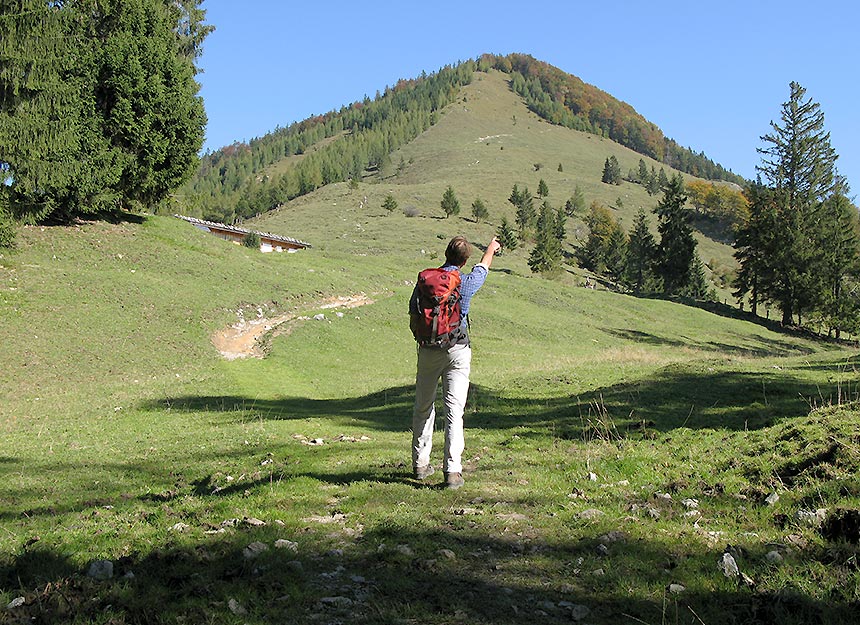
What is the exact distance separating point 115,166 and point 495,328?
2371 centimetres

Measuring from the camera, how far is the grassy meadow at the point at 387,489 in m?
4.24

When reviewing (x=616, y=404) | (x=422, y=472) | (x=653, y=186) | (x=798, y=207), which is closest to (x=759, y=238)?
(x=798, y=207)

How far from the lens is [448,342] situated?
6574 millimetres

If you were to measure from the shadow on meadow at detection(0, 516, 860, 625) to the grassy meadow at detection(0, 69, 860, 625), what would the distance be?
0.02m

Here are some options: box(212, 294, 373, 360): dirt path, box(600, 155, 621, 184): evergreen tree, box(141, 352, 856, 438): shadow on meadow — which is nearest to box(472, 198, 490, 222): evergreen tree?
box(212, 294, 373, 360): dirt path

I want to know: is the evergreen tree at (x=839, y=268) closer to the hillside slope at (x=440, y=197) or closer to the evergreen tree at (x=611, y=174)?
the hillside slope at (x=440, y=197)

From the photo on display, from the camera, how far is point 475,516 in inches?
238

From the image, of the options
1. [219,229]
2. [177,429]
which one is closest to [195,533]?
[177,429]

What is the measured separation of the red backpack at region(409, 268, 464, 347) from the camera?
21.3ft

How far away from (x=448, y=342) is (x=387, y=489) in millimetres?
1903

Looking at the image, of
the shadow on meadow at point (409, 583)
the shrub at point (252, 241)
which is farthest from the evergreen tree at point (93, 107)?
the shadow on meadow at point (409, 583)

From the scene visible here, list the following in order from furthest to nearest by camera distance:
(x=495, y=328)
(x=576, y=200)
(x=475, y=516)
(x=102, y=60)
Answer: (x=576, y=200) → (x=495, y=328) → (x=102, y=60) → (x=475, y=516)

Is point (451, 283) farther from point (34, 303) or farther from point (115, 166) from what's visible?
point (115, 166)

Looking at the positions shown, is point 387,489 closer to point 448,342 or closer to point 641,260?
point 448,342
